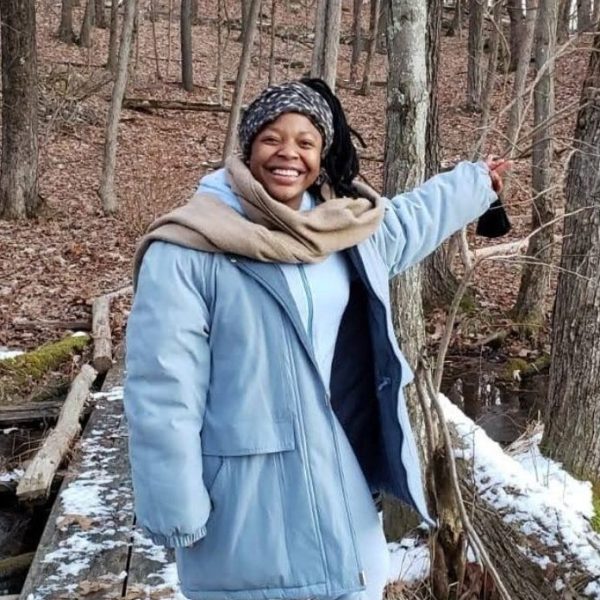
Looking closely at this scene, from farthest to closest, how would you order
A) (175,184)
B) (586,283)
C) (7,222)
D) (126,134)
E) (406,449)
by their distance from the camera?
(126,134)
(175,184)
(7,222)
(586,283)
(406,449)

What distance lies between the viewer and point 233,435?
2160mm

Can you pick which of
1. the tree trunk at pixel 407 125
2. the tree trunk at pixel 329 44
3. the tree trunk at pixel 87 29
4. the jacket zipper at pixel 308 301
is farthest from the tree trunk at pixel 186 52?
the jacket zipper at pixel 308 301

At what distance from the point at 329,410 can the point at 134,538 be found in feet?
8.21

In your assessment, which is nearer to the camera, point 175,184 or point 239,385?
point 239,385

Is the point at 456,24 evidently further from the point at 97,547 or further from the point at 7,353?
the point at 97,547

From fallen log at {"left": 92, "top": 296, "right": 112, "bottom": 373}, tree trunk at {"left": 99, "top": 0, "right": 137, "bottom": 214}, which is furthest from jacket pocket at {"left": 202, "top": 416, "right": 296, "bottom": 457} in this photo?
tree trunk at {"left": 99, "top": 0, "right": 137, "bottom": 214}

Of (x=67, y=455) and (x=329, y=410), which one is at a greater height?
(x=329, y=410)

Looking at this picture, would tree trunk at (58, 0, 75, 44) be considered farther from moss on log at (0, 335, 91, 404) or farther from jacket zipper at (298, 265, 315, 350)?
jacket zipper at (298, 265, 315, 350)

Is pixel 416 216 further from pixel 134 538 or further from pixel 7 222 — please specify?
pixel 7 222

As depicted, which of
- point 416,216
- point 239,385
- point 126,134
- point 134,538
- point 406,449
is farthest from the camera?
point 126,134

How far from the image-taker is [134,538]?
438 centimetres

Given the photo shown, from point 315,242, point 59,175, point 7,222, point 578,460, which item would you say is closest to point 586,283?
point 578,460

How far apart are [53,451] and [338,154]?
377 centimetres

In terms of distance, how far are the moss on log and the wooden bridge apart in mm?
1816
